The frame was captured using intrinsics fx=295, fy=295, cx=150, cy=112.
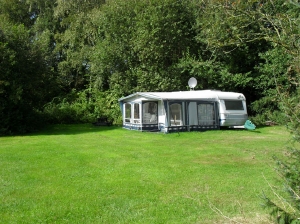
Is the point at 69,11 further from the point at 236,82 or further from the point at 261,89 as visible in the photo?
the point at 261,89

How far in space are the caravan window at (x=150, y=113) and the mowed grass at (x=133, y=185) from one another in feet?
18.9

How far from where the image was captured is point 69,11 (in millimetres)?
23859

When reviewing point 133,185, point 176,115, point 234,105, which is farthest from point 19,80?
point 234,105

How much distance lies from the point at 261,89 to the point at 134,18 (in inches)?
396

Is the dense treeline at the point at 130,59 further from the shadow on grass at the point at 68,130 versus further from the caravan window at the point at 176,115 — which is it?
the caravan window at the point at 176,115

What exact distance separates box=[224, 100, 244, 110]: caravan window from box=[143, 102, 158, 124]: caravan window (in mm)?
3995

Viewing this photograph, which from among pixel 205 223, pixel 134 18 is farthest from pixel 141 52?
pixel 205 223

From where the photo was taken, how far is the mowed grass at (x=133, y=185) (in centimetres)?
424

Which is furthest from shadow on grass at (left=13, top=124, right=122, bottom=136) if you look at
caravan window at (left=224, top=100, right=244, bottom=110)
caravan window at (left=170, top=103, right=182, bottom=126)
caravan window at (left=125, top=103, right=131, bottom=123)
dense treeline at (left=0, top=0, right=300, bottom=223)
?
caravan window at (left=224, top=100, right=244, bottom=110)

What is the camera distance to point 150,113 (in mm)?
15523

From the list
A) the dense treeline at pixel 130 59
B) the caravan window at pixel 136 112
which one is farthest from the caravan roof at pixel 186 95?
the dense treeline at pixel 130 59

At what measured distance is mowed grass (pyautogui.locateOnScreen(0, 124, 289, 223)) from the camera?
4238 millimetres

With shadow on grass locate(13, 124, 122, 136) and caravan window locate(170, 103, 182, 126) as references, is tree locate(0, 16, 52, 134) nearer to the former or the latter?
shadow on grass locate(13, 124, 122, 136)

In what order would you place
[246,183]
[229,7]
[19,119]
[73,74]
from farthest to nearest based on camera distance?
[73,74] < [19,119] < [246,183] < [229,7]
